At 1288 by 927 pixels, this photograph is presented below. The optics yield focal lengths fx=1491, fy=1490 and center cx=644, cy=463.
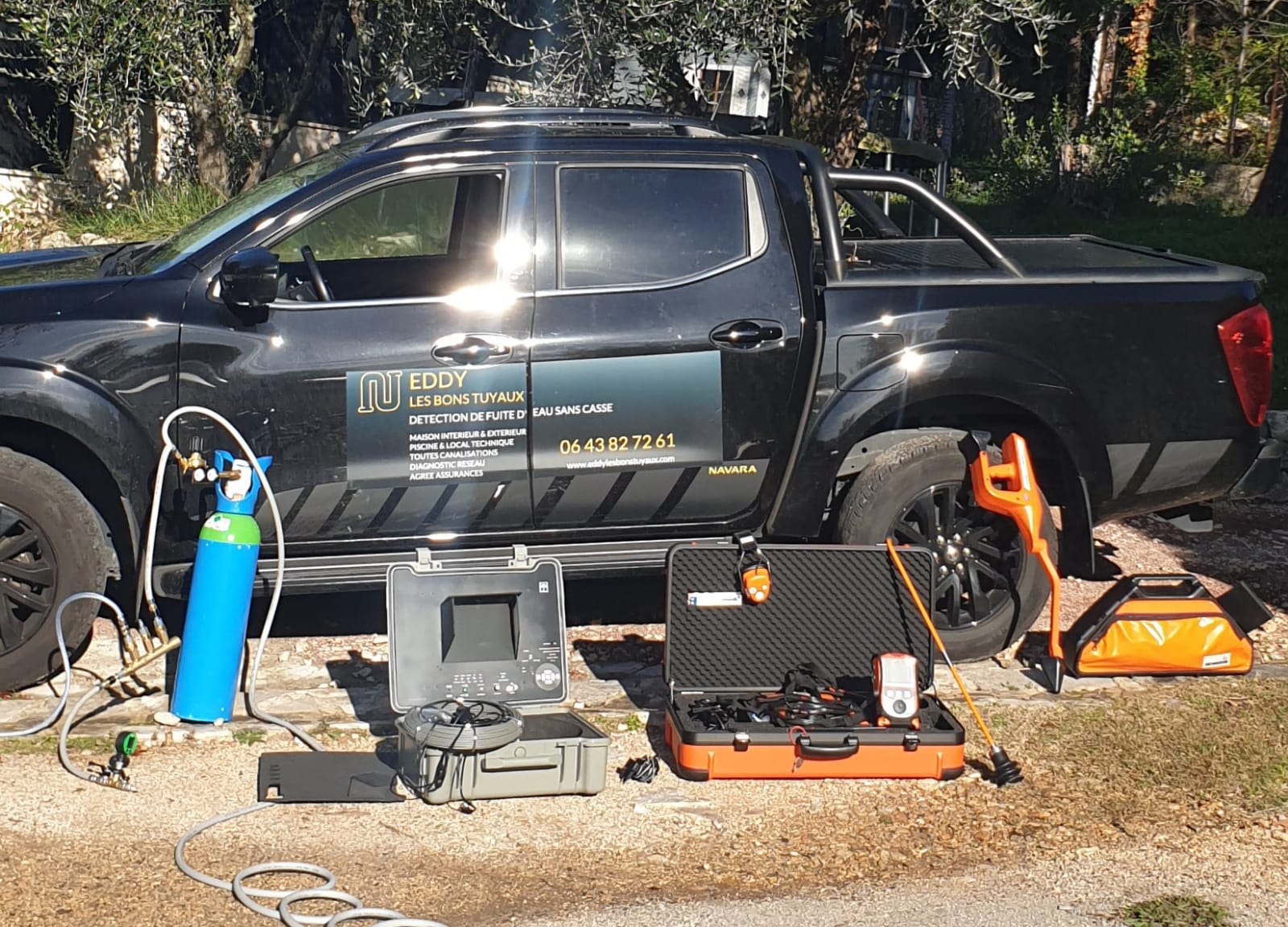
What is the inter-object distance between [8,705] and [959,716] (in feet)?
11.1

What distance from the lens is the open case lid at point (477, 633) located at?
16.2 feet

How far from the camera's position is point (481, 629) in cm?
508

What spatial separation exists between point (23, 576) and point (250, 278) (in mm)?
1334

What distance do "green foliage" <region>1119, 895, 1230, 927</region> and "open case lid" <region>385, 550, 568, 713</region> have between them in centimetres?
191

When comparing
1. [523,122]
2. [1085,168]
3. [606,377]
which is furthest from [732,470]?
[1085,168]

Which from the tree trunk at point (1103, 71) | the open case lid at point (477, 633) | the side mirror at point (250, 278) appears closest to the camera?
the open case lid at point (477, 633)

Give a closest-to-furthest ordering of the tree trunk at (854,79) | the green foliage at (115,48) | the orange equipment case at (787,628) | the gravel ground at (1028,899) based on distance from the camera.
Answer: the gravel ground at (1028,899)
the orange equipment case at (787,628)
the tree trunk at (854,79)
the green foliage at (115,48)

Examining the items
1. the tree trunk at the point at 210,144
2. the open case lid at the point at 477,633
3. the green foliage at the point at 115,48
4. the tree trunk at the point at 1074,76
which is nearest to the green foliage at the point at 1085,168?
the tree trunk at the point at 1074,76

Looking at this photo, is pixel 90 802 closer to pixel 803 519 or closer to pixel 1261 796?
pixel 803 519

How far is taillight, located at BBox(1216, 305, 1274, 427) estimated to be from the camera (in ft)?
18.9

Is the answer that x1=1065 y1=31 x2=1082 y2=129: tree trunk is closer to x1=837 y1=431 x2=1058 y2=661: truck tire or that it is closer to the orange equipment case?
x1=837 y1=431 x2=1058 y2=661: truck tire

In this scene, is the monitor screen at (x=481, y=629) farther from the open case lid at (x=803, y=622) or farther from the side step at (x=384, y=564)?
the open case lid at (x=803, y=622)

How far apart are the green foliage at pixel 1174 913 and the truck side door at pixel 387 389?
2490 millimetres

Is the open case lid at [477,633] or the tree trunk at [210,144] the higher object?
the tree trunk at [210,144]
